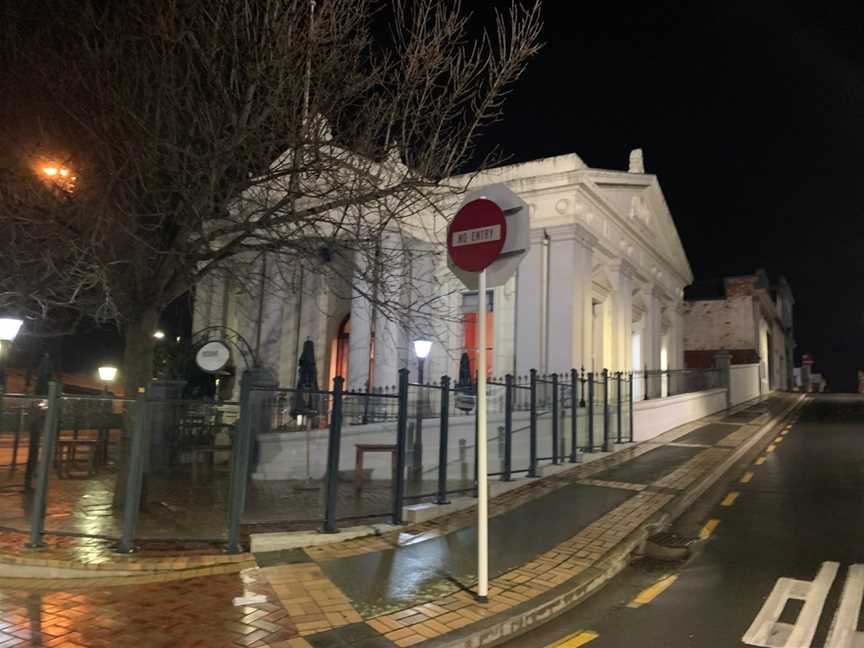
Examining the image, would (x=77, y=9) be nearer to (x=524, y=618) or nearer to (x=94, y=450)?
(x=94, y=450)

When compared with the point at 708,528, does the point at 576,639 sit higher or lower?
lower

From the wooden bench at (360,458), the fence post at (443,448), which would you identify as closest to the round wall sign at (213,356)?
the wooden bench at (360,458)

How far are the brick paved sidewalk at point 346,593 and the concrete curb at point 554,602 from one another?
40 millimetres

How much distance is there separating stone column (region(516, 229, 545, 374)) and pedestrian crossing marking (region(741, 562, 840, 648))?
12.3 metres

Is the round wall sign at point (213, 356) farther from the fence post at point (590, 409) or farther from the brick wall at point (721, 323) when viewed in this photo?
the brick wall at point (721, 323)

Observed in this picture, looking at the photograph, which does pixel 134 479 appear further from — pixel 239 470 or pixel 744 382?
pixel 744 382

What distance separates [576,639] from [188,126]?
6.92 m

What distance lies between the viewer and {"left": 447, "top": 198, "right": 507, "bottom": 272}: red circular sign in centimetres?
503

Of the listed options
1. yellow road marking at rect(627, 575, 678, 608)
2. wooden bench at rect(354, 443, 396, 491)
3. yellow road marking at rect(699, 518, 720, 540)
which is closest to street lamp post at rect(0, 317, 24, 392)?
wooden bench at rect(354, 443, 396, 491)

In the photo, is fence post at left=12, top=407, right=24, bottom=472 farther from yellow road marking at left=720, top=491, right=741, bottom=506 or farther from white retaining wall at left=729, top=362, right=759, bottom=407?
white retaining wall at left=729, top=362, right=759, bottom=407

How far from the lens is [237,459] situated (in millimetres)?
6281

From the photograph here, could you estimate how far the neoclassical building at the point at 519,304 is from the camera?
17547 mm

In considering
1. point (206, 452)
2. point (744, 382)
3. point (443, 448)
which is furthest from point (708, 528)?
point (744, 382)

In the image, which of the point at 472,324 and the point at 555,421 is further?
the point at 472,324
